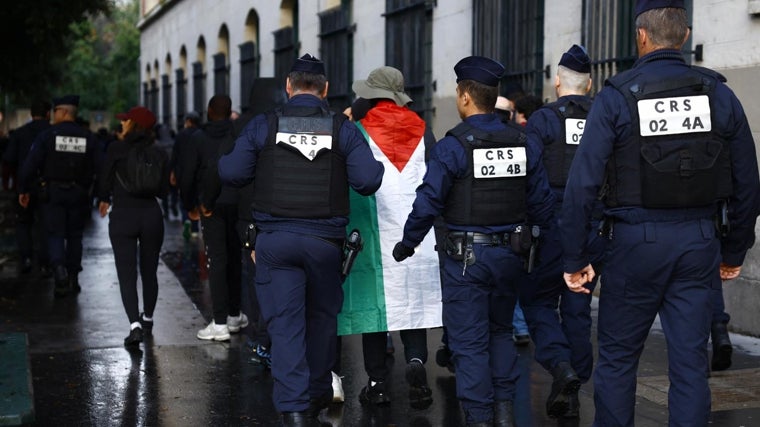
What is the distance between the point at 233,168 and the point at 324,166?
0.46 meters

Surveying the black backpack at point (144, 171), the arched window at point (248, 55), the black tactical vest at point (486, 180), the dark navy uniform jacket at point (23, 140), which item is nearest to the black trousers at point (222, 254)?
the black backpack at point (144, 171)

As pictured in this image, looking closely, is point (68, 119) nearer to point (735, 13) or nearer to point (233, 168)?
point (233, 168)

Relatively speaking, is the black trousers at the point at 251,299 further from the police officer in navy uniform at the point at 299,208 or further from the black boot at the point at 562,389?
the black boot at the point at 562,389

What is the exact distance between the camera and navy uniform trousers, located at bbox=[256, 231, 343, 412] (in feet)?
18.3

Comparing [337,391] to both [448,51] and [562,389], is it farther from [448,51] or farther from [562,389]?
[448,51]

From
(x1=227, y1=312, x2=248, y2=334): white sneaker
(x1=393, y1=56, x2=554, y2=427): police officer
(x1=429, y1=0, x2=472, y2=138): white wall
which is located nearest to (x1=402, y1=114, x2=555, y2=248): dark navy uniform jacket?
(x1=393, y1=56, x2=554, y2=427): police officer

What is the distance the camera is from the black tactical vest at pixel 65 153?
33.9ft

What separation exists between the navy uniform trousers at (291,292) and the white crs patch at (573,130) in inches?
65.5

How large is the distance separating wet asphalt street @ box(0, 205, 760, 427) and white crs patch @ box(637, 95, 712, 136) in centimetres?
199

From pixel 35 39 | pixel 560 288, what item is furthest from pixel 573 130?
pixel 35 39

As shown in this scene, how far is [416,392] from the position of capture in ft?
21.2

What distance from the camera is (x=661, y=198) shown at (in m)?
4.59

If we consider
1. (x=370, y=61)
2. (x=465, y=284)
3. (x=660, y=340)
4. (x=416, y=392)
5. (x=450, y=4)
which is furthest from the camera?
(x=370, y=61)

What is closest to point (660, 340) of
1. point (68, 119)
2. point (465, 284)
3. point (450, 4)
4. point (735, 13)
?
point (735, 13)
